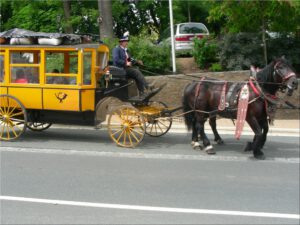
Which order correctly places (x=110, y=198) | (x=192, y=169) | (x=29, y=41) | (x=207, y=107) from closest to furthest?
(x=110, y=198) < (x=192, y=169) < (x=207, y=107) < (x=29, y=41)

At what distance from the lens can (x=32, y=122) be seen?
11.7 metres

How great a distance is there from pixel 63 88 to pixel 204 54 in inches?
380

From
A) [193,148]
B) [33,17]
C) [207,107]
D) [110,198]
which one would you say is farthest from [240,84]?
[33,17]

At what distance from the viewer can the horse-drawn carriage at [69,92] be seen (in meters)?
10.8

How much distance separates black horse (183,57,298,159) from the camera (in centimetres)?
955

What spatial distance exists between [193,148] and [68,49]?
136 inches

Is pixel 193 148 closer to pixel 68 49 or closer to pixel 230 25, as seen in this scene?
pixel 68 49

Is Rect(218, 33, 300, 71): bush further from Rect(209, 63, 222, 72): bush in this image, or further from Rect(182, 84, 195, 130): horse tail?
Rect(182, 84, 195, 130): horse tail

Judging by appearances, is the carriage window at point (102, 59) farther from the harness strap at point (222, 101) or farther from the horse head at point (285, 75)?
the horse head at point (285, 75)

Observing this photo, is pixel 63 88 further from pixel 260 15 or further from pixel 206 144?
pixel 260 15

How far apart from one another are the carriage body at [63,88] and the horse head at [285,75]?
282 centimetres

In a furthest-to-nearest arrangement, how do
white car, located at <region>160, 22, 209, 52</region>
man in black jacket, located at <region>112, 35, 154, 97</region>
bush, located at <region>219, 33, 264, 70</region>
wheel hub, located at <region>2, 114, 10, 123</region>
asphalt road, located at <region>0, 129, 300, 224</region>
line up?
1. white car, located at <region>160, 22, 209, 52</region>
2. bush, located at <region>219, 33, 264, 70</region>
3. wheel hub, located at <region>2, 114, 10, 123</region>
4. man in black jacket, located at <region>112, 35, 154, 97</region>
5. asphalt road, located at <region>0, 129, 300, 224</region>

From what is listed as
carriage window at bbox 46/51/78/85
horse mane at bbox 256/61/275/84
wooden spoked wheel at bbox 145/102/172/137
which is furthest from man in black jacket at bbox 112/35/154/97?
horse mane at bbox 256/61/275/84

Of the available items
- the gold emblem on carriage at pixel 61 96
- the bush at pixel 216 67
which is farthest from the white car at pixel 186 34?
the gold emblem on carriage at pixel 61 96
